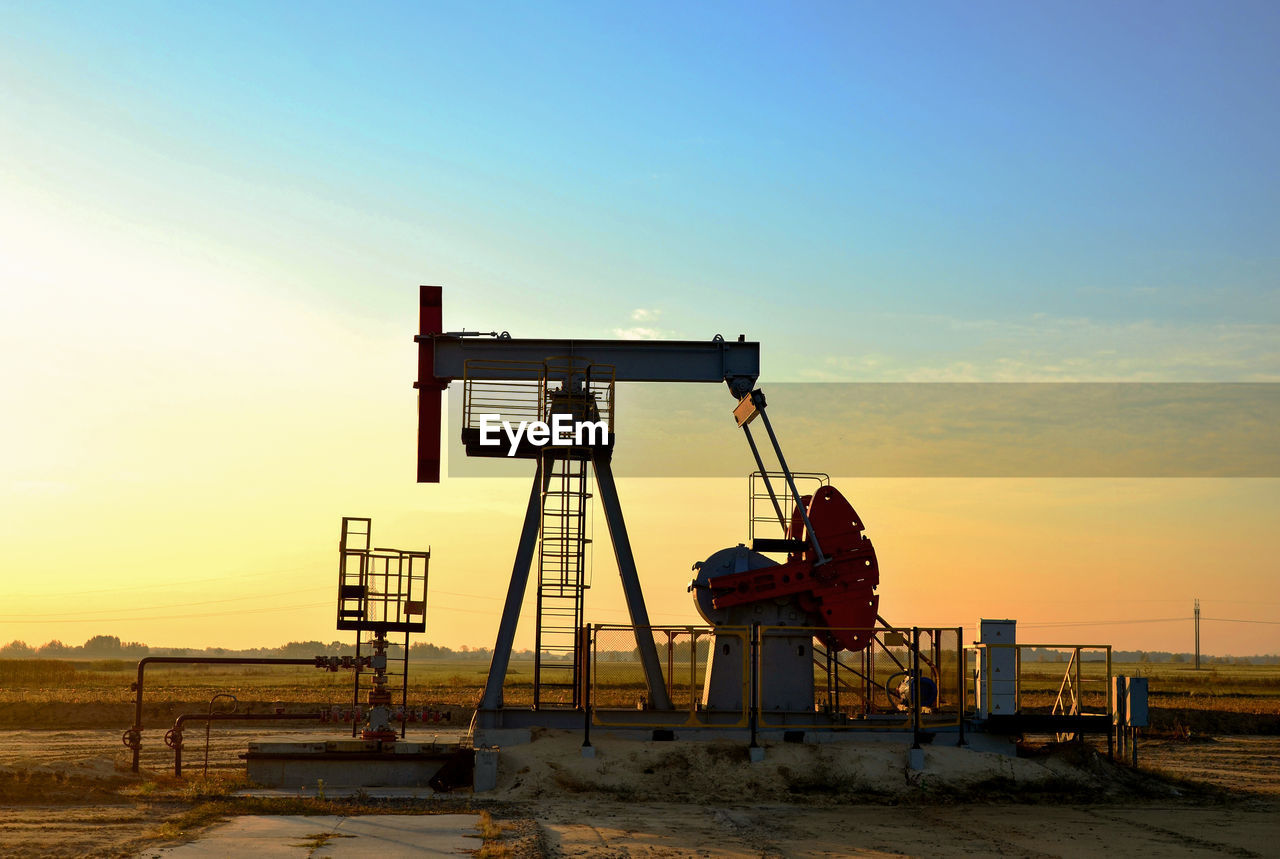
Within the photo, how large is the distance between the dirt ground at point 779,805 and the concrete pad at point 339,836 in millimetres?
473

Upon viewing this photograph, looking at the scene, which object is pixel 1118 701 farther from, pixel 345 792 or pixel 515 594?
pixel 345 792

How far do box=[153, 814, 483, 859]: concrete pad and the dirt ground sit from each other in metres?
0.47

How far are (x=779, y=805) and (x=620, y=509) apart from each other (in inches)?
185

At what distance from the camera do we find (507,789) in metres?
15.0

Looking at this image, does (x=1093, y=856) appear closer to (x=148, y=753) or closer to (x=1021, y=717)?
(x=1021, y=717)

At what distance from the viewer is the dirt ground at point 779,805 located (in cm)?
1151

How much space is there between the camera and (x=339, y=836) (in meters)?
11.5

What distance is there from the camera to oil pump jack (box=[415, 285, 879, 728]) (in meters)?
16.8

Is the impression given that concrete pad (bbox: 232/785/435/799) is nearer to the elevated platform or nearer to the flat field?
the flat field

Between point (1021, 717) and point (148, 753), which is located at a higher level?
point (1021, 717)

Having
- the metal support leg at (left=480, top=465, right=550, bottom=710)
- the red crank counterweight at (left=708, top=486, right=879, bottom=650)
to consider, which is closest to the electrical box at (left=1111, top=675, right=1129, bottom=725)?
the red crank counterweight at (left=708, top=486, right=879, bottom=650)

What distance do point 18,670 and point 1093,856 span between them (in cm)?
5786

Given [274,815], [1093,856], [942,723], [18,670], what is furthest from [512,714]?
[18,670]

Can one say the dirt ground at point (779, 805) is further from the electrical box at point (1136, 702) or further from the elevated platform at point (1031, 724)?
the electrical box at point (1136, 702)
